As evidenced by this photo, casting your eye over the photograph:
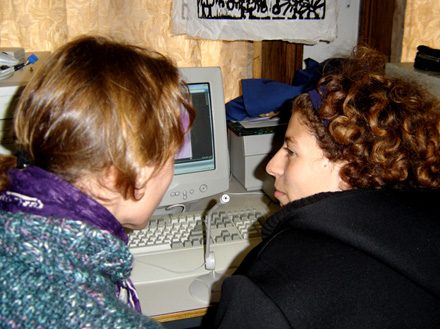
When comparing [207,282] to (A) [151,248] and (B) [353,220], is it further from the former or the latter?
(B) [353,220]

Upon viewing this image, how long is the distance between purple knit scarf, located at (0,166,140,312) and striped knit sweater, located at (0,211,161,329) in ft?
0.11

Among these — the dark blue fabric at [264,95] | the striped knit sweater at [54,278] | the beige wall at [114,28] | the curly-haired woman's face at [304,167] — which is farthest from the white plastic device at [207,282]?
the beige wall at [114,28]

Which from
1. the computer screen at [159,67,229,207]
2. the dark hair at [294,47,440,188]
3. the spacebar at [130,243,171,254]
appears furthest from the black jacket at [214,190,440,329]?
the computer screen at [159,67,229,207]

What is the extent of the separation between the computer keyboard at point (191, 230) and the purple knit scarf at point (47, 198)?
60 centimetres

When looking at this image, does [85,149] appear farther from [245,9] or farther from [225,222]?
[245,9]

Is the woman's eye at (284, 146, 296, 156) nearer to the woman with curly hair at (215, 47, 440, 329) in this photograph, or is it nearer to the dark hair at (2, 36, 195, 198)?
the woman with curly hair at (215, 47, 440, 329)

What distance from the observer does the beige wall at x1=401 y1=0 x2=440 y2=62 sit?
183 centimetres

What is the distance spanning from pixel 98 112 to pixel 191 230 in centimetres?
76

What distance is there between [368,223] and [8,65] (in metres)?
1.02

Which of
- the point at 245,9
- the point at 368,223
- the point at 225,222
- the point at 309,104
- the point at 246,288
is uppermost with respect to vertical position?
the point at 245,9

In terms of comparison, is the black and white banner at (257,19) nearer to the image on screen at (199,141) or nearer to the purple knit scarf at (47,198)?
the image on screen at (199,141)

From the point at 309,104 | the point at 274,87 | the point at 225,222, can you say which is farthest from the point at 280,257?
the point at 274,87

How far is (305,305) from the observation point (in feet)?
2.29

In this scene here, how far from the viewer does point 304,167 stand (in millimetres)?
977
